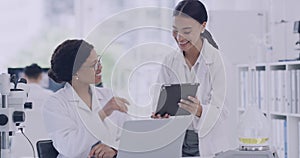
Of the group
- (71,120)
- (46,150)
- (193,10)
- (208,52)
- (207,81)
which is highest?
(193,10)

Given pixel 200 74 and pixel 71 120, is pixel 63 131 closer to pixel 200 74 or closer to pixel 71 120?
pixel 71 120

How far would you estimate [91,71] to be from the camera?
77.7 inches

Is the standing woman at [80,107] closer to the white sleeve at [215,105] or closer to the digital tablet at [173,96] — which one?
the digital tablet at [173,96]

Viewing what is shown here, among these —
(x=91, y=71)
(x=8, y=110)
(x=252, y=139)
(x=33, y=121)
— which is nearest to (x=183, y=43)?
(x=91, y=71)

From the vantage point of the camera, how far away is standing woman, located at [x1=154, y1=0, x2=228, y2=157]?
6.66ft

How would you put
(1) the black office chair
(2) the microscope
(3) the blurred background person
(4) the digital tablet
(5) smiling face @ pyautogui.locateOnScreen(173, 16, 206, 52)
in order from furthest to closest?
(3) the blurred background person
(1) the black office chair
(5) smiling face @ pyautogui.locateOnScreen(173, 16, 206, 52)
(4) the digital tablet
(2) the microscope

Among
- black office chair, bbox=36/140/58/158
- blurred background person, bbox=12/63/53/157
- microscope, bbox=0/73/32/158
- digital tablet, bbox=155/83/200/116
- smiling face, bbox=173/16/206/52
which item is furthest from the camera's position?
blurred background person, bbox=12/63/53/157

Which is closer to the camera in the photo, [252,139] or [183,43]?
[252,139]

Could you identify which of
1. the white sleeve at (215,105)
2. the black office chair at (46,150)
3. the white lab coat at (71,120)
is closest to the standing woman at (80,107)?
the white lab coat at (71,120)

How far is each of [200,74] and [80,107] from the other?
0.54 metres

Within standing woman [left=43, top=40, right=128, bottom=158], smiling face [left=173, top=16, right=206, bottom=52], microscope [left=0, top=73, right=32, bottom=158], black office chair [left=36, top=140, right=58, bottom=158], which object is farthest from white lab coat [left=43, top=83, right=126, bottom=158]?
smiling face [left=173, top=16, right=206, bottom=52]

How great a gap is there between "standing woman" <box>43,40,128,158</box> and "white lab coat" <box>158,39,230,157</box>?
11.9 inches

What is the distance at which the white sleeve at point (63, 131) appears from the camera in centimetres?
202

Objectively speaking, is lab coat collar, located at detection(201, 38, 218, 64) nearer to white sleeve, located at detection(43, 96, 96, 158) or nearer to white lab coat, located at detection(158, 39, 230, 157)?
white lab coat, located at detection(158, 39, 230, 157)
